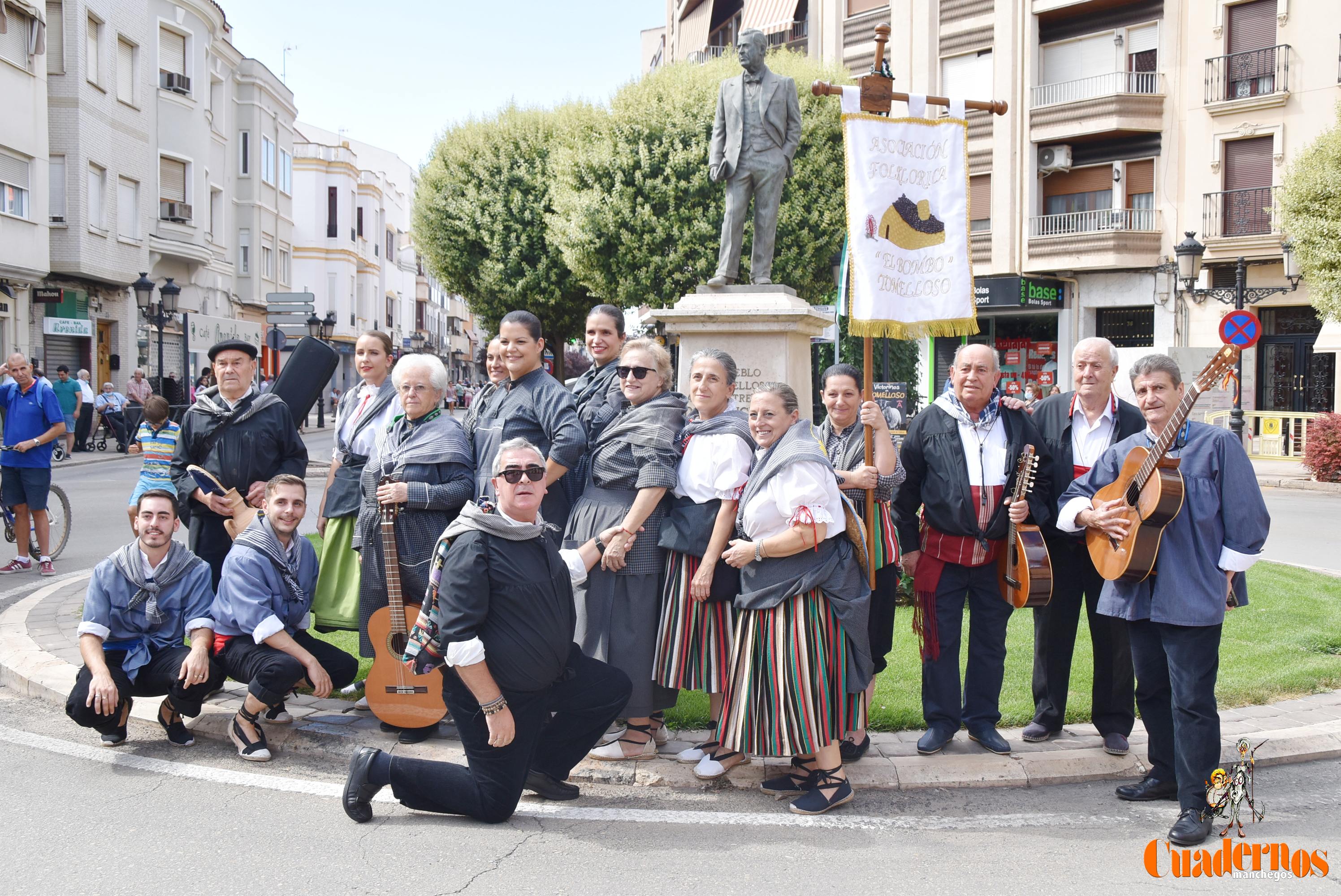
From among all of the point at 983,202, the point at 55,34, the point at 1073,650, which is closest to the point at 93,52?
the point at 55,34

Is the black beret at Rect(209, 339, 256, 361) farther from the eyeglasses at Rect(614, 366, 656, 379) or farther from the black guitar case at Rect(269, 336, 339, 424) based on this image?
the eyeglasses at Rect(614, 366, 656, 379)

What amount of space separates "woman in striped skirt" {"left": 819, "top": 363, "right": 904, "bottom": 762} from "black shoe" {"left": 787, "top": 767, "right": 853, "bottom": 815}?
1.99 ft

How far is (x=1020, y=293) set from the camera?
2759 centimetres

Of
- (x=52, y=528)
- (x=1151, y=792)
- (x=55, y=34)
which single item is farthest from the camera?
(x=55, y=34)

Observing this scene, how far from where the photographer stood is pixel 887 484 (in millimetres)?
4996

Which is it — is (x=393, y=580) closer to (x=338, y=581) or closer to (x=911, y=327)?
(x=338, y=581)

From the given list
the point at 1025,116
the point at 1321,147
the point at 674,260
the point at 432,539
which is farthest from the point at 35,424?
the point at 1025,116

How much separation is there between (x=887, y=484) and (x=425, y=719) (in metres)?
2.52

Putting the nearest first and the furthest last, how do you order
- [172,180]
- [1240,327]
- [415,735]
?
[415,735], [1240,327], [172,180]

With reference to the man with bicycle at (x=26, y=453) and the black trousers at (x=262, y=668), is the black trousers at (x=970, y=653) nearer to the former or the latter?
the black trousers at (x=262, y=668)

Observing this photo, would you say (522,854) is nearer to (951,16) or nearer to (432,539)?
(432,539)

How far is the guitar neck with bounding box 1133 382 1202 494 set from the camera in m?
3.89

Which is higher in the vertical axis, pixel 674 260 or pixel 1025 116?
pixel 1025 116

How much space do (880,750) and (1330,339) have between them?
21.5 m
